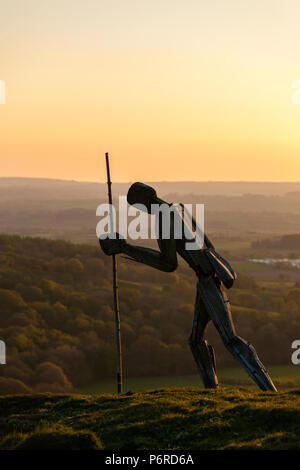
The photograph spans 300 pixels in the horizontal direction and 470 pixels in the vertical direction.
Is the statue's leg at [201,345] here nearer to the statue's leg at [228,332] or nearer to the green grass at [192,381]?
the statue's leg at [228,332]

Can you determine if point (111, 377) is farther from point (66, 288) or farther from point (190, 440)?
point (190, 440)

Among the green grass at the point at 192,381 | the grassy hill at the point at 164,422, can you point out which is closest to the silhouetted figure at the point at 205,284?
the grassy hill at the point at 164,422

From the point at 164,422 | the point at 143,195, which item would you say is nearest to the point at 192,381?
the point at 143,195

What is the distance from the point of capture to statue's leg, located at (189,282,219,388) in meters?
18.5

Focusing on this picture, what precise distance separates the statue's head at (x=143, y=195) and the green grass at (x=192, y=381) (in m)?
67.4

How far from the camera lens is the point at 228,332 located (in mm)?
17781

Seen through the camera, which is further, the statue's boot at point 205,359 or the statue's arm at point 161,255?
the statue's boot at point 205,359

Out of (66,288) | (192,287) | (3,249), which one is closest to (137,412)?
(66,288)

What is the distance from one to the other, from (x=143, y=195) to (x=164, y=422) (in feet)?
21.7

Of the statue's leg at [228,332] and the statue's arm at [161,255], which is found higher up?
the statue's arm at [161,255]

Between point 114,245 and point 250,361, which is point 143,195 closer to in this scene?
point 114,245

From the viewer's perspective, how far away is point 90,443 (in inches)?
504

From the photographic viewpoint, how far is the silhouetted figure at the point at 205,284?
17.5m

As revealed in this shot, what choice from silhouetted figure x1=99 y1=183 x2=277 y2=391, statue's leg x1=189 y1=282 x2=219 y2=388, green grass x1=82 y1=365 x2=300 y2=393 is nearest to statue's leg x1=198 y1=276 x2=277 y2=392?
silhouetted figure x1=99 y1=183 x2=277 y2=391
